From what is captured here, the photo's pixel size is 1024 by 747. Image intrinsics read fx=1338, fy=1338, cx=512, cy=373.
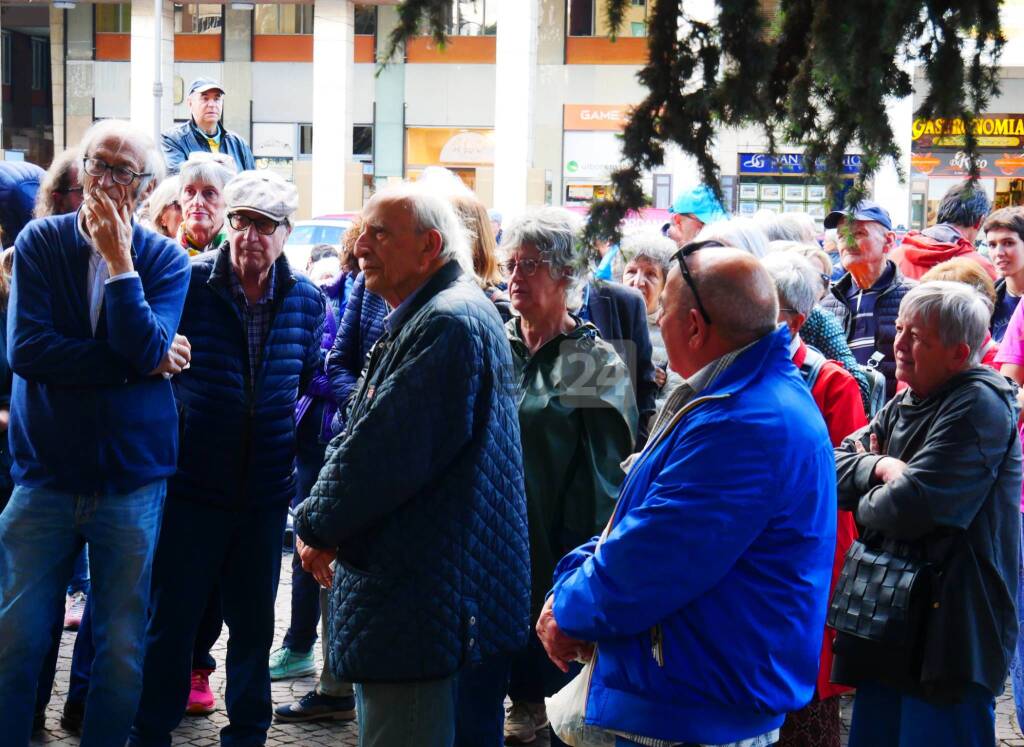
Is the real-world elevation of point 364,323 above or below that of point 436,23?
below

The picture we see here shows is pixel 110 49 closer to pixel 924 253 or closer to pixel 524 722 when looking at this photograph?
pixel 924 253

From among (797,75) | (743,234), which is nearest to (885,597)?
(743,234)

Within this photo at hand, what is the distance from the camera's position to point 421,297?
3.76m

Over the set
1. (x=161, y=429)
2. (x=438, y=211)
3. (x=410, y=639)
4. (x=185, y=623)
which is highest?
(x=438, y=211)

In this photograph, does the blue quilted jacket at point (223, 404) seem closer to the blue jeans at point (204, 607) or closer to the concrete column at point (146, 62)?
the blue jeans at point (204, 607)

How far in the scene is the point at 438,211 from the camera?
384cm

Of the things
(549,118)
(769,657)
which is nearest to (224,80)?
(549,118)

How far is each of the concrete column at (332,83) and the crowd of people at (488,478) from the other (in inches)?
1157

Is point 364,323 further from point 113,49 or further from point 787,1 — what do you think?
point 113,49

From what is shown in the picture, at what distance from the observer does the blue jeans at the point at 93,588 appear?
430 centimetres

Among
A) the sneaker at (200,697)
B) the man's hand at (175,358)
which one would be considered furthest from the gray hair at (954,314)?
the sneaker at (200,697)

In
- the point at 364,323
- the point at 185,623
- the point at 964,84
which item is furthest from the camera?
the point at 364,323

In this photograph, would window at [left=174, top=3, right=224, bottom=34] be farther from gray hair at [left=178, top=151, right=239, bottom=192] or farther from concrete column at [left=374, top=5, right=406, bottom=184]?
gray hair at [left=178, top=151, right=239, bottom=192]

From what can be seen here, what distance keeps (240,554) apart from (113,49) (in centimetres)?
3567
